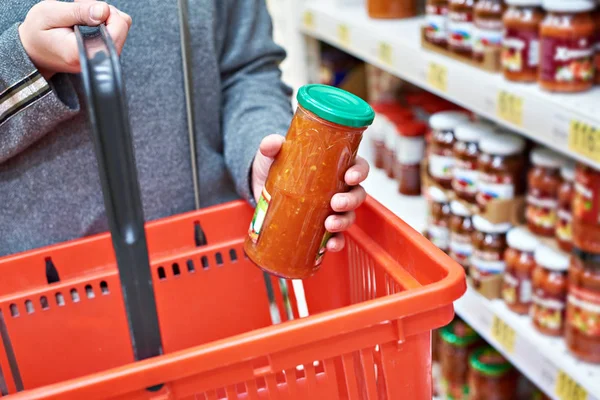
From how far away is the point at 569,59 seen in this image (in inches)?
53.5

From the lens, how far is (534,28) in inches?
56.3

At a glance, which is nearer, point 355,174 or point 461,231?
point 355,174

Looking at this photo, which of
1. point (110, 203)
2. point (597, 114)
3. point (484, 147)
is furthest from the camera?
point (484, 147)

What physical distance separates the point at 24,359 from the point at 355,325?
0.51m

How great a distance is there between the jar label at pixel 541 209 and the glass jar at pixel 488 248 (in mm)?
103

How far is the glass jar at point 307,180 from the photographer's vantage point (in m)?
0.72

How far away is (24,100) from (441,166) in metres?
1.21

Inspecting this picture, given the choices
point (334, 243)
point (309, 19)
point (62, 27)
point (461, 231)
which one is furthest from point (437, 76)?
point (62, 27)

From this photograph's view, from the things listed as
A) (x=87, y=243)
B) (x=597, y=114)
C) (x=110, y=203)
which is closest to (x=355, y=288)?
(x=87, y=243)

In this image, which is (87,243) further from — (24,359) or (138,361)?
(138,361)

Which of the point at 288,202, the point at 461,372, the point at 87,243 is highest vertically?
the point at 288,202

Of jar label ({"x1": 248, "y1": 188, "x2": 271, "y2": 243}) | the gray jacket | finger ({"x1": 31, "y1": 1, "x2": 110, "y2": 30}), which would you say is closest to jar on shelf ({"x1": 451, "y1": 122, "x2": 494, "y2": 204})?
the gray jacket

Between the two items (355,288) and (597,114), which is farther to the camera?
(597,114)

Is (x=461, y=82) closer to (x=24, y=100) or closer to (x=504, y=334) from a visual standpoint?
(x=504, y=334)
